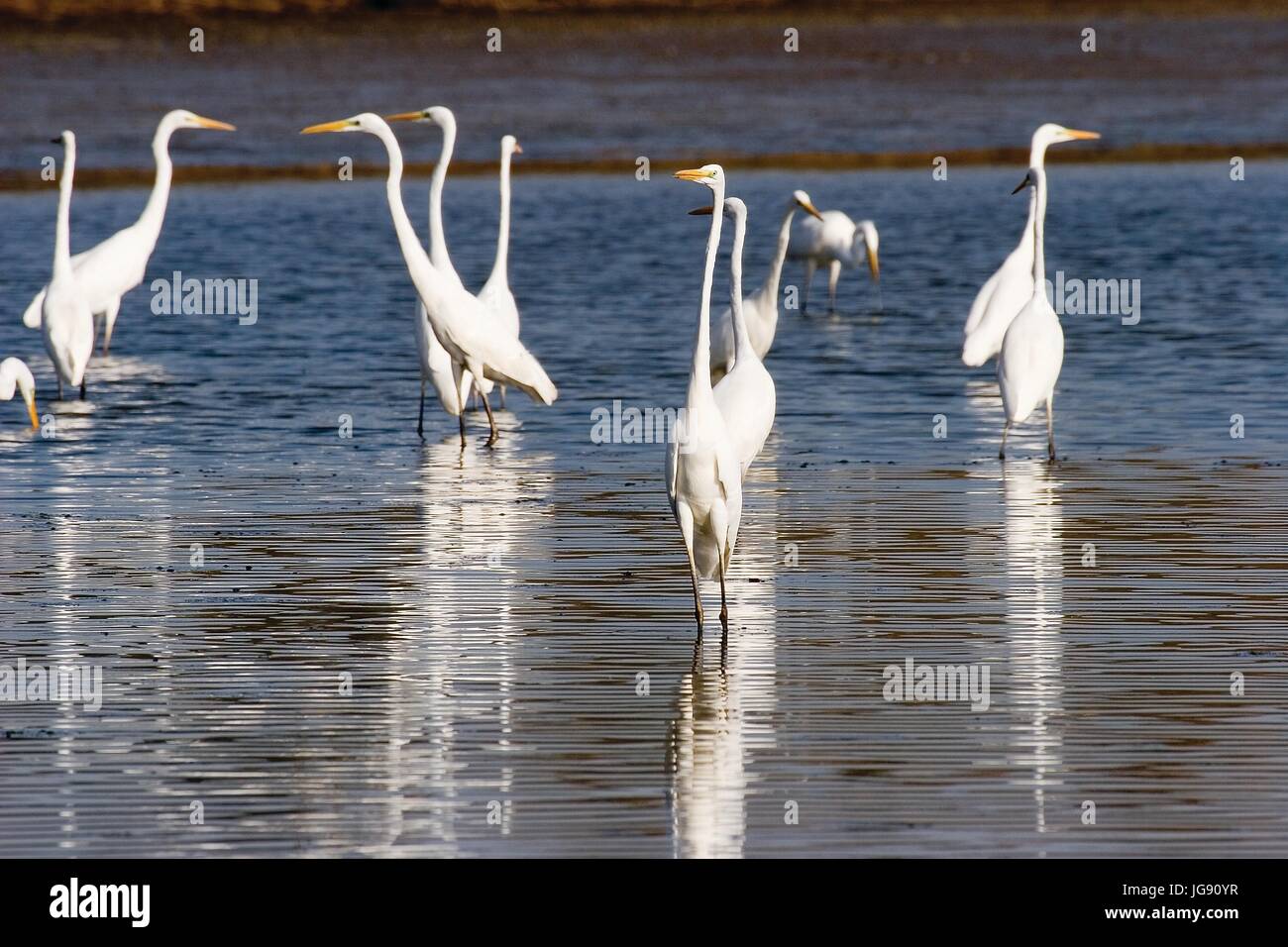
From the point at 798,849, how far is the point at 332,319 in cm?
1407

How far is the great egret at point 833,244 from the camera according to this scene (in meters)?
20.9

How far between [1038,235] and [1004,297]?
167 centimetres

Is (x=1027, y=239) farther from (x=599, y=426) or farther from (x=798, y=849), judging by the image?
(x=798, y=849)

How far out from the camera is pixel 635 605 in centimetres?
927

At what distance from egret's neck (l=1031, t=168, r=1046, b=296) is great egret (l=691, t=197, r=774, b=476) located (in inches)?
136

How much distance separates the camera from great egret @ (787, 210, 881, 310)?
20.9 metres

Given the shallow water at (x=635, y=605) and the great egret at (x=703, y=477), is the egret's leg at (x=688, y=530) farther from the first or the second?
the shallow water at (x=635, y=605)

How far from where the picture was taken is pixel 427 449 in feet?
44.9

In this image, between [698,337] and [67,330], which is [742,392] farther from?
[67,330]

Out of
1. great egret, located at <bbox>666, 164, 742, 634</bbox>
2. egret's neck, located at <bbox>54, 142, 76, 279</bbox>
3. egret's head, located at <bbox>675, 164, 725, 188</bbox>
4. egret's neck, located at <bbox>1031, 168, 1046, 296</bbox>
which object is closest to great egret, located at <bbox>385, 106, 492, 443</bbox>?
egret's neck, located at <bbox>1031, 168, 1046, 296</bbox>

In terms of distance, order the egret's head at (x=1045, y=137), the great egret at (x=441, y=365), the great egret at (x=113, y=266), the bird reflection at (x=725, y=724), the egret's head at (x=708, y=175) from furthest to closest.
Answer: the great egret at (x=113, y=266) → the egret's head at (x=1045, y=137) → the great egret at (x=441, y=365) → the egret's head at (x=708, y=175) → the bird reflection at (x=725, y=724)

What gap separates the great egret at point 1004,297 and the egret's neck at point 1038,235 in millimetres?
498

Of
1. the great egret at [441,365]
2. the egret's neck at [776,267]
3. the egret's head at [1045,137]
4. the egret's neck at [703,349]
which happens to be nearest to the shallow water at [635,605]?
the great egret at [441,365]
